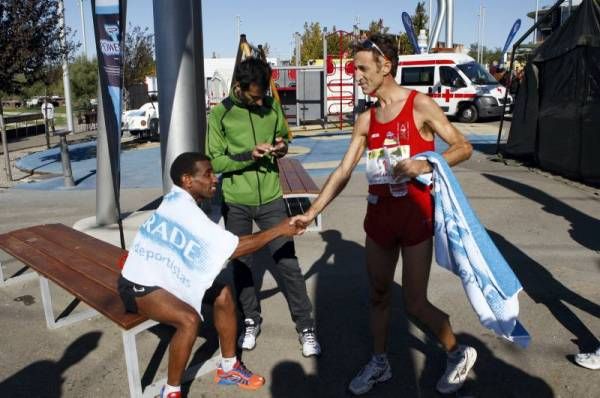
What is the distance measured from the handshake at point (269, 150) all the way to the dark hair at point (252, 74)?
38 centimetres

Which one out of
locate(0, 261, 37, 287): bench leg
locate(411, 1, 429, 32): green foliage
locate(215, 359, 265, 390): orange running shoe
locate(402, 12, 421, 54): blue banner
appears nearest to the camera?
locate(215, 359, 265, 390): orange running shoe

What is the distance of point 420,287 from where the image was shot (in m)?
2.83

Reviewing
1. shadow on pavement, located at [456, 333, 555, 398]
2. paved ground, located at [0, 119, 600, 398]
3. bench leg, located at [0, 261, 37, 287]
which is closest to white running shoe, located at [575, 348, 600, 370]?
paved ground, located at [0, 119, 600, 398]

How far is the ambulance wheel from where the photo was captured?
1984 centimetres

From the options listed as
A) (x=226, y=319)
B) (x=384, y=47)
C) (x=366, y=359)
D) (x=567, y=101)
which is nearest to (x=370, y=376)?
(x=366, y=359)

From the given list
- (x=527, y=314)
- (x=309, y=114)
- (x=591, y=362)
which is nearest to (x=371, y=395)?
(x=591, y=362)

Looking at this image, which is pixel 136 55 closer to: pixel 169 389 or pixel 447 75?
pixel 447 75

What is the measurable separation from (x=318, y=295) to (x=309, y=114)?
1742 centimetres

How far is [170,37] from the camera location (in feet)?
17.8

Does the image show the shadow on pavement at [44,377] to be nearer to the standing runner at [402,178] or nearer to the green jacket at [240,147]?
the green jacket at [240,147]

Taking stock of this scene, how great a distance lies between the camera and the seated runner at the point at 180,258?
2758mm

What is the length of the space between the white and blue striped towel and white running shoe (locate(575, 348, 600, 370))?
80cm

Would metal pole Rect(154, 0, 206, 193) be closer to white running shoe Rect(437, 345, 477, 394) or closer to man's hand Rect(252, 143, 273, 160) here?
man's hand Rect(252, 143, 273, 160)

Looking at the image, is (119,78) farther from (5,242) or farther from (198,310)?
(198,310)
